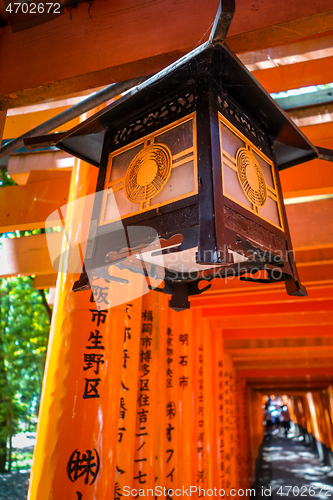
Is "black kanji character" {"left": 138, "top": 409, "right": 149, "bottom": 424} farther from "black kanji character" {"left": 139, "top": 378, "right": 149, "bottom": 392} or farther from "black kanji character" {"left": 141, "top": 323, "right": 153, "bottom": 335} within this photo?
"black kanji character" {"left": 141, "top": 323, "right": 153, "bottom": 335}

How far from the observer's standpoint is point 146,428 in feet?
12.7

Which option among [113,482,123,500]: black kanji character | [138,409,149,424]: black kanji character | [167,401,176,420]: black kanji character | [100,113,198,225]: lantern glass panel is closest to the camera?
[100,113,198,225]: lantern glass panel

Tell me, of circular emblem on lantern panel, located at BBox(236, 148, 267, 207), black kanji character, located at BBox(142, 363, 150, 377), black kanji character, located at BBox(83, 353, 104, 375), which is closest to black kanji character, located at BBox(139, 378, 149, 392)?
black kanji character, located at BBox(142, 363, 150, 377)

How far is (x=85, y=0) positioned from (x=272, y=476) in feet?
71.7

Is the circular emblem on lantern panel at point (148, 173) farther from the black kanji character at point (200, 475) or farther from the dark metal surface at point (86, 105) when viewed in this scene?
the black kanji character at point (200, 475)

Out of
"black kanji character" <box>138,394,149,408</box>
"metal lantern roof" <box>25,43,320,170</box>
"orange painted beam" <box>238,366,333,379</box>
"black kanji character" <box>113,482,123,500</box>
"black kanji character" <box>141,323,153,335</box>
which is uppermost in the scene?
"orange painted beam" <box>238,366,333,379</box>

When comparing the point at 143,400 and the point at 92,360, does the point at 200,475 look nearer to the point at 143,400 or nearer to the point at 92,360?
the point at 143,400

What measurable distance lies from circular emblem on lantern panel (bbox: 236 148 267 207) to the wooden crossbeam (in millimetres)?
3425

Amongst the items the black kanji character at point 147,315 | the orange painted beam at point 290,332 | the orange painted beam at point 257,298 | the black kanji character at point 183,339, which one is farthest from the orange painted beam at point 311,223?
the orange painted beam at point 290,332

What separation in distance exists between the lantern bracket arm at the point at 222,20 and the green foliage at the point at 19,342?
35.9 feet

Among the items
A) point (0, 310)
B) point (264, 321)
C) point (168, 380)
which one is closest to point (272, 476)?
point (264, 321)

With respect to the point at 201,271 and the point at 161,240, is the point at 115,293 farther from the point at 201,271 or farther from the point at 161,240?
the point at 161,240

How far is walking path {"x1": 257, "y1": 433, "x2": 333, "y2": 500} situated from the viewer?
14617mm

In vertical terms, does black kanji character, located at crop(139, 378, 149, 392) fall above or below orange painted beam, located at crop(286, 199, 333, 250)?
below
